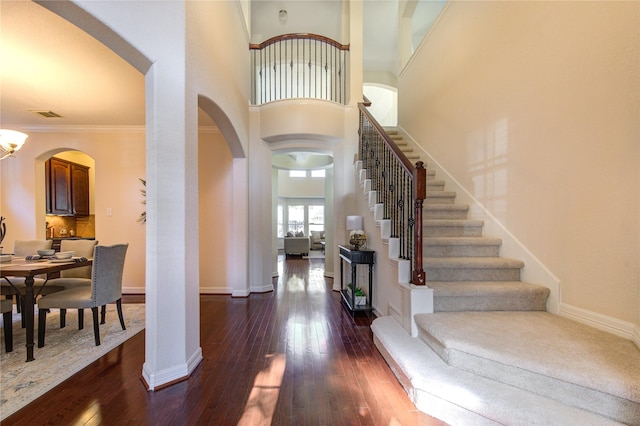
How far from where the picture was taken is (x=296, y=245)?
998cm

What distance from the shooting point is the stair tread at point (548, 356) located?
53.7 inches

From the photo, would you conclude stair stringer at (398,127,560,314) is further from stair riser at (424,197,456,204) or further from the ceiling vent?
the ceiling vent

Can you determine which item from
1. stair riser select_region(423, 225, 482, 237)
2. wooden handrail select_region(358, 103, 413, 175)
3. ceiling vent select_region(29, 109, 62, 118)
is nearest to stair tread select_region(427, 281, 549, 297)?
stair riser select_region(423, 225, 482, 237)

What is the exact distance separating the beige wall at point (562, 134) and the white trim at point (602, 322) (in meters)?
0.03

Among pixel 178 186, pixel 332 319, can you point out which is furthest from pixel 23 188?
pixel 332 319

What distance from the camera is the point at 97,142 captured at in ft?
15.3

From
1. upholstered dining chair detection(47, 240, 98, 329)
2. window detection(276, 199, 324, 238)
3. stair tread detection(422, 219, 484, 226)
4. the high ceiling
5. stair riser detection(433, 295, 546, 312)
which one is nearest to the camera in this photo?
the high ceiling

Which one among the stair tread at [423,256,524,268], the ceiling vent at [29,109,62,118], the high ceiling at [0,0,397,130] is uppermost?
the high ceiling at [0,0,397,130]

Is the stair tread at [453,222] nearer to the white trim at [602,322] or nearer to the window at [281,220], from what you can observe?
the white trim at [602,322]

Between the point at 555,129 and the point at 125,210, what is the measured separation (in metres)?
6.08

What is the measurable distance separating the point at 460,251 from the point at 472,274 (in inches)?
12.8

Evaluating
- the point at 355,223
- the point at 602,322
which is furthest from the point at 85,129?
the point at 602,322

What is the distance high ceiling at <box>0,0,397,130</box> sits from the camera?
220cm

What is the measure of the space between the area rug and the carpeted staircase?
2.69 metres
